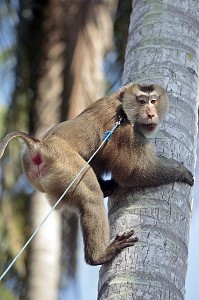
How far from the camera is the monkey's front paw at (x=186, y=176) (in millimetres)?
5070

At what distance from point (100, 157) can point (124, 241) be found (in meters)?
1.16

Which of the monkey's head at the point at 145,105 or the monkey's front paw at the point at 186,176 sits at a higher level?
the monkey's head at the point at 145,105

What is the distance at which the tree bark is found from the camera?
4297 millimetres

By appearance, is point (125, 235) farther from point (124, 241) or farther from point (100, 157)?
point (100, 157)

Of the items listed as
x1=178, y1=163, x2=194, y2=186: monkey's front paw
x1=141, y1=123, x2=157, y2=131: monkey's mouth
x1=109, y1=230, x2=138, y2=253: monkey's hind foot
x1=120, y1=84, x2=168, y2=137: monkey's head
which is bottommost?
x1=109, y1=230, x2=138, y2=253: monkey's hind foot

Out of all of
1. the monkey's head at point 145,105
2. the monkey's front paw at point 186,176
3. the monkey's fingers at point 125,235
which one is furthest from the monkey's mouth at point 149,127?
the monkey's fingers at point 125,235

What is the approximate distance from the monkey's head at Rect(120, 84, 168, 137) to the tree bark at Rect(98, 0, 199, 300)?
2.4 inches

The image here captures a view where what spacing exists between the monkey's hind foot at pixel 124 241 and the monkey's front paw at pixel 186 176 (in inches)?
26.1

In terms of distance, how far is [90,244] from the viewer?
5.11 meters

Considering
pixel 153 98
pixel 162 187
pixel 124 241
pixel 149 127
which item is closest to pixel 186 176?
pixel 162 187

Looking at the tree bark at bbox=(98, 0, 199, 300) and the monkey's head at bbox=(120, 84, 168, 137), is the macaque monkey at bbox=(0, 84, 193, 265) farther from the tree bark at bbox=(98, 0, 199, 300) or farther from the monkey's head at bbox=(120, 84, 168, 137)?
the tree bark at bbox=(98, 0, 199, 300)

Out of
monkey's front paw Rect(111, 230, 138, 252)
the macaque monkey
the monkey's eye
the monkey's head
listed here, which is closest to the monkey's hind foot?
monkey's front paw Rect(111, 230, 138, 252)

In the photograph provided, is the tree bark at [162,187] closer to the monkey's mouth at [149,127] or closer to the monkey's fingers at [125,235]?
the monkey's fingers at [125,235]

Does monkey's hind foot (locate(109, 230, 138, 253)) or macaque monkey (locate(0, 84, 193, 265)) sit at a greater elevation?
macaque monkey (locate(0, 84, 193, 265))
